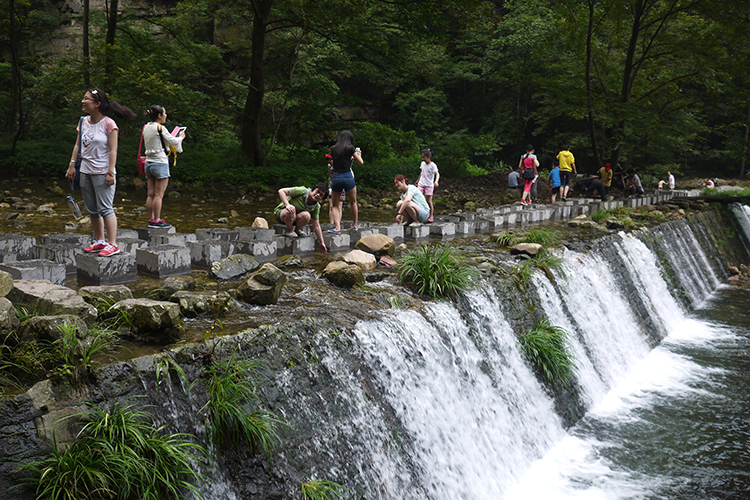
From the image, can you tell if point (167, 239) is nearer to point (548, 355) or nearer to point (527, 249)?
point (548, 355)

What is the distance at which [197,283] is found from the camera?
17.4ft

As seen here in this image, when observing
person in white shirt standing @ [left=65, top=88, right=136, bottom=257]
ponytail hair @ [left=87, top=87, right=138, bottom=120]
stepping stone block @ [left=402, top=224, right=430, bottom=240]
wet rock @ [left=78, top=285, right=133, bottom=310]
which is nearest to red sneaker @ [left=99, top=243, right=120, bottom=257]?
person in white shirt standing @ [left=65, top=88, right=136, bottom=257]

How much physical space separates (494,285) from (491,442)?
2.07 metres

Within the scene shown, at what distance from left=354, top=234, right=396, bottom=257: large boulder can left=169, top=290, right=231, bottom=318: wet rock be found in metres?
2.79

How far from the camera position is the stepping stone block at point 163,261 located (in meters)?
5.51

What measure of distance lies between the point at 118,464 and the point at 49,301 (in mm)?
1457

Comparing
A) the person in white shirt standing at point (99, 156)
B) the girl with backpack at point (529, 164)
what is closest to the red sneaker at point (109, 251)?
the person in white shirt standing at point (99, 156)

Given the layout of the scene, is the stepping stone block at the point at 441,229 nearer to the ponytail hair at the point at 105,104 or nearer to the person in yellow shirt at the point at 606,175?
the ponytail hair at the point at 105,104

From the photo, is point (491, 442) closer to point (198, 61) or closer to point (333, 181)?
point (333, 181)

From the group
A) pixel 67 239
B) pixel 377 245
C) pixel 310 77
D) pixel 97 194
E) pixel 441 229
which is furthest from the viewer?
pixel 310 77

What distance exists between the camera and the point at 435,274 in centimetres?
562

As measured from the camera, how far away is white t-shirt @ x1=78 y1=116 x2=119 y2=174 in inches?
201

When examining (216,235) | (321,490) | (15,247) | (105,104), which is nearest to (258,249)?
(216,235)

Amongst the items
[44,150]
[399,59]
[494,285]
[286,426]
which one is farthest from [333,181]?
[44,150]
